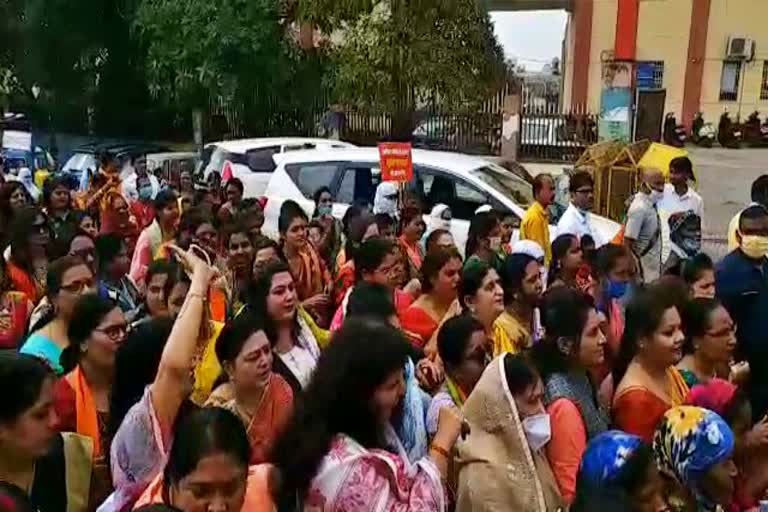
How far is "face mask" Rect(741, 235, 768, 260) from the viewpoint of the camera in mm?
4781

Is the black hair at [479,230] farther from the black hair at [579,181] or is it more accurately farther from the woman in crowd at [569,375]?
the woman in crowd at [569,375]

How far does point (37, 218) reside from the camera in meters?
5.32

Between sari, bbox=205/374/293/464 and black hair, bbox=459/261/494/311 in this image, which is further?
black hair, bbox=459/261/494/311

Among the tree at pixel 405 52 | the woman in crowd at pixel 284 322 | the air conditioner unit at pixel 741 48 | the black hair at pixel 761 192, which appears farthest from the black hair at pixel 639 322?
the air conditioner unit at pixel 741 48

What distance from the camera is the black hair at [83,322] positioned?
3.23m

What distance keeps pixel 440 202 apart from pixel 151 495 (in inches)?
273

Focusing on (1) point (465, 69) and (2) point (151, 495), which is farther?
(1) point (465, 69)

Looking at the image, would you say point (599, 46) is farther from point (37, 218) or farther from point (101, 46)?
point (37, 218)

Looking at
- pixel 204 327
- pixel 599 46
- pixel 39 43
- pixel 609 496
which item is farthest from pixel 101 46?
pixel 609 496

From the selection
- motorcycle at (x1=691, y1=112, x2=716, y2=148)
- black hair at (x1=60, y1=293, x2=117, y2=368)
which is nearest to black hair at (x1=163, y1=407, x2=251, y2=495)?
black hair at (x1=60, y1=293, x2=117, y2=368)

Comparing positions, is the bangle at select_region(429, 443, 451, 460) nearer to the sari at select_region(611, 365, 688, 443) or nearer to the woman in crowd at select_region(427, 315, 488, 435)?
the woman in crowd at select_region(427, 315, 488, 435)

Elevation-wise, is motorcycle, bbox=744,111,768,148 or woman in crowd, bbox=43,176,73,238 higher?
woman in crowd, bbox=43,176,73,238

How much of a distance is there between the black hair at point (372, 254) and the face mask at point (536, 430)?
1974 millimetres

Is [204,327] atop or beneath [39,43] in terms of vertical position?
beneath
